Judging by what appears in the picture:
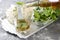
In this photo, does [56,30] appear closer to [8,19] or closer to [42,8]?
[42,8]

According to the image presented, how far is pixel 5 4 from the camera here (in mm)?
1285

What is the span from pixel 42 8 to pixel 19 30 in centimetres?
21

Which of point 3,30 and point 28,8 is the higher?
point 28,8

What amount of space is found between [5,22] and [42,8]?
0.76ft

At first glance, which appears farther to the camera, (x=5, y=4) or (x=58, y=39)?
(x=5, y=4)

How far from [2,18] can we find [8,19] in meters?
0.06

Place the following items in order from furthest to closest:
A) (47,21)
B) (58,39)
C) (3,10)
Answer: (3,10) → (47,21) → (58,39)

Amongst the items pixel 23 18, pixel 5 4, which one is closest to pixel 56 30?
pixel 23 18

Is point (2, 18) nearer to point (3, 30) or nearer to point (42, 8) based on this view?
point (3, 30)

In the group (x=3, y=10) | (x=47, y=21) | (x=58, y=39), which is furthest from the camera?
(x=3, y=10)

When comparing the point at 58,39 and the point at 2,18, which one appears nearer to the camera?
the point at 58,39

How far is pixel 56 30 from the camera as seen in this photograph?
39.0 inches

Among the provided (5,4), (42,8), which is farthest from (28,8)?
(5,4)

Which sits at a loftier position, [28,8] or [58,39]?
[28,8]
